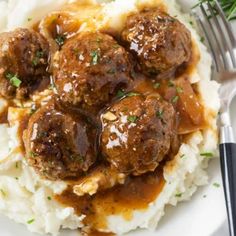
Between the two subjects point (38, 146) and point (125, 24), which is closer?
point (38, 146)

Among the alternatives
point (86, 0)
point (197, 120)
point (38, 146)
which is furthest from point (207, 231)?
point (86, 0)

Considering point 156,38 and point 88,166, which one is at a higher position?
point 156,38

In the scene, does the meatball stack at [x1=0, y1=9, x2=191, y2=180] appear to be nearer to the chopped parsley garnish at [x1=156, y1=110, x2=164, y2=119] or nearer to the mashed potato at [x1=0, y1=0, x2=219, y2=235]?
the chopped parsley garnish at [x1=156, y1=110, x2=164, y2=119]

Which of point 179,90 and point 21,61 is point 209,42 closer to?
point 179,90

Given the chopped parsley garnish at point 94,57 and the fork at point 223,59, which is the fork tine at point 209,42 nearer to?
the fork at point 223,59

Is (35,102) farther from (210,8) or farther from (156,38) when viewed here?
(210,8)

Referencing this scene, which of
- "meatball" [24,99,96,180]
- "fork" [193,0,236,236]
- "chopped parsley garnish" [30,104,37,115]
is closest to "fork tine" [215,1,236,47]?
"fork" [193,0,236,236]

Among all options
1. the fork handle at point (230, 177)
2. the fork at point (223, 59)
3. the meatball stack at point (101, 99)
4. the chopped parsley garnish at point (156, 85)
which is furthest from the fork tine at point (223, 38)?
the fork handle at point (230, 177)

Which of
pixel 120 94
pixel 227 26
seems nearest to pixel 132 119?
pixel 120 94
